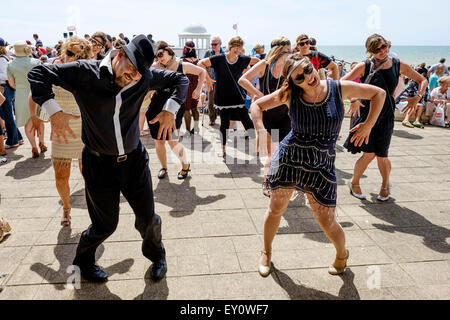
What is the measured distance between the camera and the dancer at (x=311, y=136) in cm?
253

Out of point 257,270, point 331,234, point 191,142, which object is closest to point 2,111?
point 191,142

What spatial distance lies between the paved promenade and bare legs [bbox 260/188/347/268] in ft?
1.06

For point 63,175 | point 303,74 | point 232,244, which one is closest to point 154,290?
point 232,244

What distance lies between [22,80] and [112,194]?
195 inches

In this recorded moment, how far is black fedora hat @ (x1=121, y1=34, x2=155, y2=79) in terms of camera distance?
2186 mm

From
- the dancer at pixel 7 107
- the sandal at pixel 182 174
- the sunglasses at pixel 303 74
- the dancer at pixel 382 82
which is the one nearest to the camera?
the sunglasses at pixel 303 74

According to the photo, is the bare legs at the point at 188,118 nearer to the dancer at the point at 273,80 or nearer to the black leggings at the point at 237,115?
the black leggings at the point at 237,115

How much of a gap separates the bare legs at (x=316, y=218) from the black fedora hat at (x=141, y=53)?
4.81ft

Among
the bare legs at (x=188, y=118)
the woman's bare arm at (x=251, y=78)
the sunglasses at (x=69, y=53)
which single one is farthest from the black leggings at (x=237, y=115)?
the sunglasses at (x=69, y=53)

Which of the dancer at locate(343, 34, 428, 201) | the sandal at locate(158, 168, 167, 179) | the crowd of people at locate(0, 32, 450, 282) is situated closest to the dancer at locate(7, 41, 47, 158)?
the sandal at locate(158, 168, 167, 179)

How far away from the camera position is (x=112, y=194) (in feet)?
8.67

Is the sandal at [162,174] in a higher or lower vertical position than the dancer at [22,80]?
lower

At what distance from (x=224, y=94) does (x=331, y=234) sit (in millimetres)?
3772
